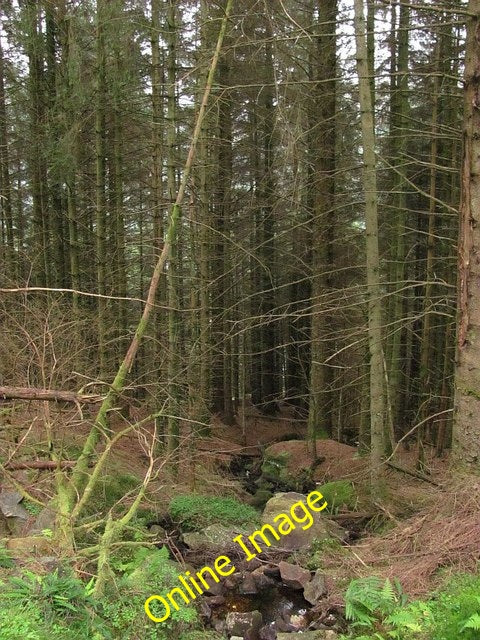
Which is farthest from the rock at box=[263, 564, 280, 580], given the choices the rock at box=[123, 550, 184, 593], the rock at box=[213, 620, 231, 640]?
the rock at box=[123, 550, 184, 593]

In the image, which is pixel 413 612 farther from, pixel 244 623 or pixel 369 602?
pixel 244 623


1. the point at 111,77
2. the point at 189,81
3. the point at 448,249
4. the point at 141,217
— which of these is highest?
the point at 111,77

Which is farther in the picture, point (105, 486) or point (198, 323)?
point (198, 323)

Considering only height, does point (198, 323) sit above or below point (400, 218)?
below

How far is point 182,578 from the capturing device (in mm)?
4902

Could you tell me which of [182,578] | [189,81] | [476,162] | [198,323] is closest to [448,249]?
[198,323]

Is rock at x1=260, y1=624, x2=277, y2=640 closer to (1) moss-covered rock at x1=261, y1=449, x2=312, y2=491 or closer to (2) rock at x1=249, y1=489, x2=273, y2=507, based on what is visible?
(2) rock at x1=249, y1=489, x2=273, y2=507

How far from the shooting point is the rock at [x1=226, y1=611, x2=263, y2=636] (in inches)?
190

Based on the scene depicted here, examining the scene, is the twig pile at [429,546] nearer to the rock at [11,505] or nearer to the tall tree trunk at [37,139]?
the rock at [11,505]

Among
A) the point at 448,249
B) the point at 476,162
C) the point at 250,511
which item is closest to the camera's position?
the point at 476,162

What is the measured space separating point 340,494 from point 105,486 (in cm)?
361

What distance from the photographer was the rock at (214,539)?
6.23m

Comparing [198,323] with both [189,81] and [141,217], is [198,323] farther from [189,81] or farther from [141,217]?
[141,217]

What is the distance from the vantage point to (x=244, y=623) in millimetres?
4879
